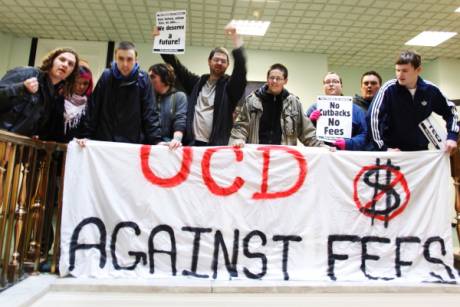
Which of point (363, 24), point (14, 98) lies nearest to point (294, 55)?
point (363, 24)

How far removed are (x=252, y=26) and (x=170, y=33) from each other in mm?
4105

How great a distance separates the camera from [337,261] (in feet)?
7.77

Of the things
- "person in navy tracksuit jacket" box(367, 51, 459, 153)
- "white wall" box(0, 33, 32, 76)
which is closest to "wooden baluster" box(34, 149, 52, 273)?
"person in navy tracksuit jacket" box(367, 51, 459, 153)

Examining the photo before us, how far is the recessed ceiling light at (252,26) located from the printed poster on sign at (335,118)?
396 centimetres

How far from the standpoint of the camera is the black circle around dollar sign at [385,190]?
8.04 ft

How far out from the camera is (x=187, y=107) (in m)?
2.75

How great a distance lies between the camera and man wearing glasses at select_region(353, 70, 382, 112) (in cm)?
326

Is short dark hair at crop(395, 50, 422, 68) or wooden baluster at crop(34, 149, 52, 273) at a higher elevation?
short dark hair at crop(395, 50, 422, 68)

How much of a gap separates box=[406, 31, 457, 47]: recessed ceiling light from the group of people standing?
5.35 metres

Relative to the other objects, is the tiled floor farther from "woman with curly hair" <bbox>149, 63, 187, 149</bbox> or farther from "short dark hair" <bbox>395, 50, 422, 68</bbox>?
"short dark hair" <bbox>395, 50, 422, 68</bbox>

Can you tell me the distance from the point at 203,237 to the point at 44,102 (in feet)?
4.48

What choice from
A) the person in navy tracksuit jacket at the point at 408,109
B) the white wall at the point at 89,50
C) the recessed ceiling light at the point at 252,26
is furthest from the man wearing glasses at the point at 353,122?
the white wall at the point at 89,50

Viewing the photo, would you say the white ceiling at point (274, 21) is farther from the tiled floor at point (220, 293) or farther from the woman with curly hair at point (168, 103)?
the tiled floor at point (220, 293)

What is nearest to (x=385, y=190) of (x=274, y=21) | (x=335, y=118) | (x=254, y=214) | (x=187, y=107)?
(x=335, y=118)
